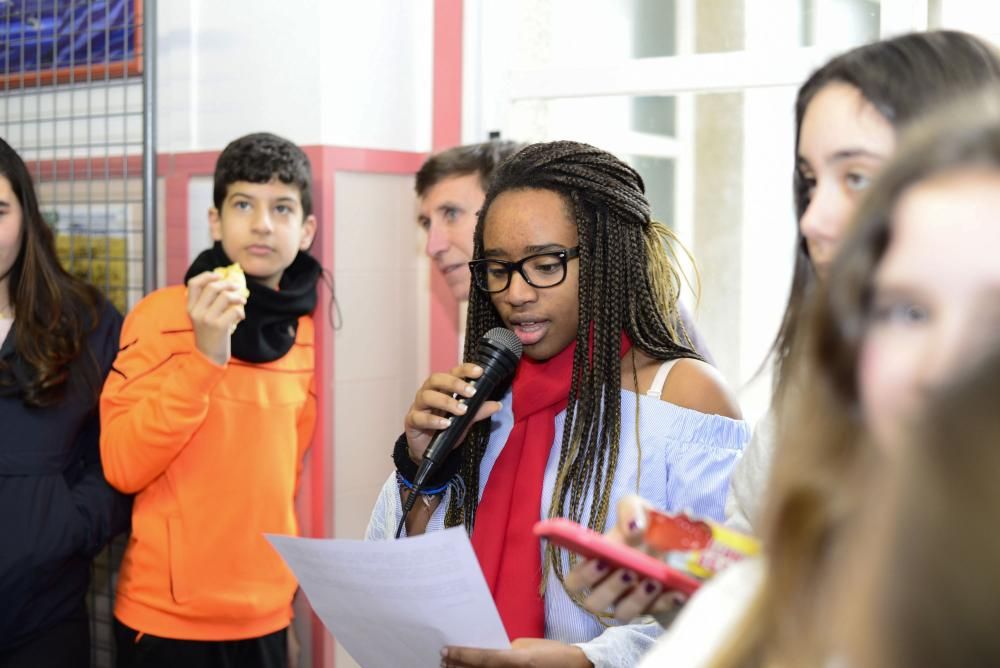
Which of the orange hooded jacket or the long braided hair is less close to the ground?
the long braided hair

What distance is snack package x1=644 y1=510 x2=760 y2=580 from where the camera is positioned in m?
0.78

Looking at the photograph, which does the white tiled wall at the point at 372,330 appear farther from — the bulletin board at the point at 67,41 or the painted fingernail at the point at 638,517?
the painted fingernail at the point at 638,517

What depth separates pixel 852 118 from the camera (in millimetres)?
967

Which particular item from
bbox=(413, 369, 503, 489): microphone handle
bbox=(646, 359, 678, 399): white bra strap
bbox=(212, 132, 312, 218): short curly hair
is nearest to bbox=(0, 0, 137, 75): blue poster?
bbox=(212, 132, 312, 218): short curly hair

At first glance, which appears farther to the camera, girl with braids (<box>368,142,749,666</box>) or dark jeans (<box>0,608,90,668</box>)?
dark jeans (<box>0,608,90,668</box>)

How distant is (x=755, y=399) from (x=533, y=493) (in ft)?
3.06

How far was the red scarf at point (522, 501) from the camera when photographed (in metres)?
1.55

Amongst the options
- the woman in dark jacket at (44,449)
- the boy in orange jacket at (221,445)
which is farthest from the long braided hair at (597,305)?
the woman in dark jacket at (44,449)

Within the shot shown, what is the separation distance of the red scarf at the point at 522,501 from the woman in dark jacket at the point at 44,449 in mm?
1102

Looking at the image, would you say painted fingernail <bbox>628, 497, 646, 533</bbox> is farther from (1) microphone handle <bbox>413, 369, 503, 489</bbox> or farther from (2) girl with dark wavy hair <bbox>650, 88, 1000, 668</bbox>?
(1) microphone handle <bbox>413, 369, 503, 489</bbox>

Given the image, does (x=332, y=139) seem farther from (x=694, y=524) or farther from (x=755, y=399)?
(x=694, y=524)

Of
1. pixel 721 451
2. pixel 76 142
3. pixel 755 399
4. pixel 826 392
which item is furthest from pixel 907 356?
pixel 76 142

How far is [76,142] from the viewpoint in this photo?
9.46 ft

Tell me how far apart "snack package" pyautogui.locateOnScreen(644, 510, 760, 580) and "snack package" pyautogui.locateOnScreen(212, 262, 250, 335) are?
58.5 inches
